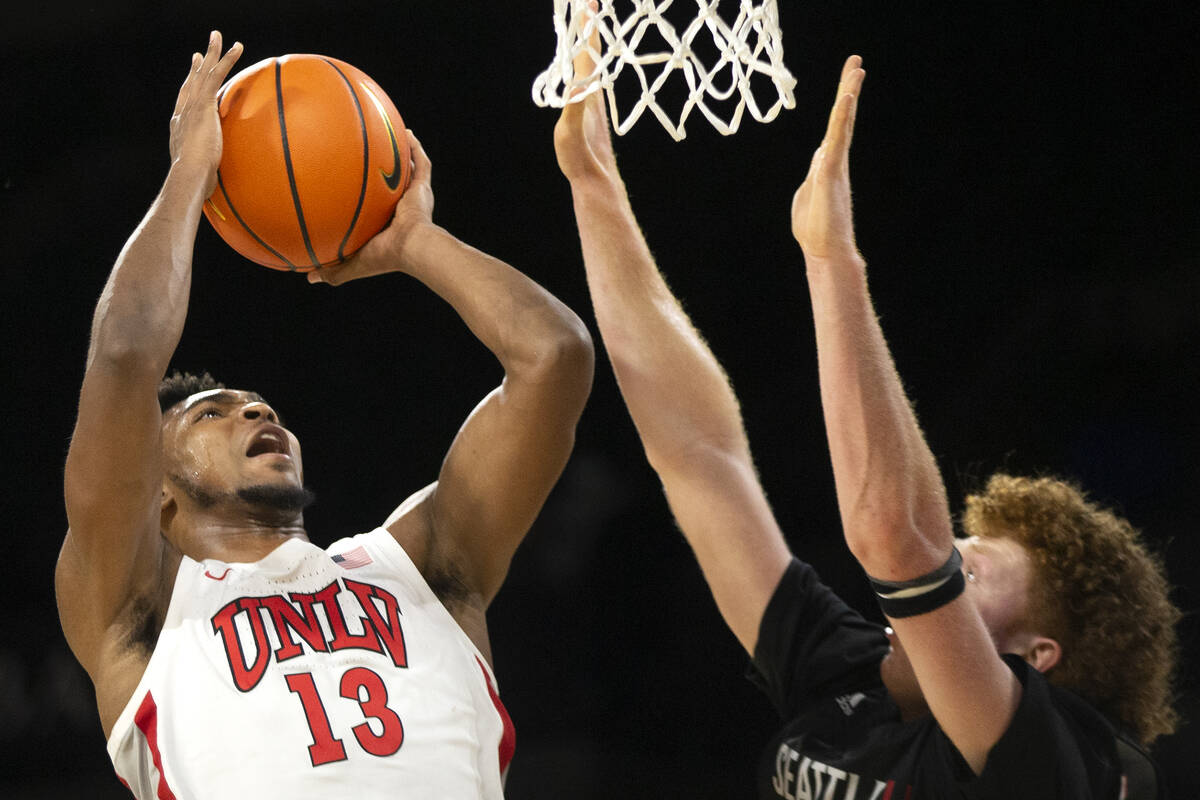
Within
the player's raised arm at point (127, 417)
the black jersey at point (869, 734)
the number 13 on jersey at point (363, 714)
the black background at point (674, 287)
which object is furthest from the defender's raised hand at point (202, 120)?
the black background at point (674, 287)

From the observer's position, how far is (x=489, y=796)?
201 centimetres

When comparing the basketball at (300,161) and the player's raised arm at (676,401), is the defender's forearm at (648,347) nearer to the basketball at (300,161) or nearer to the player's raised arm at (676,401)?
the player's raised arm at (676,401)

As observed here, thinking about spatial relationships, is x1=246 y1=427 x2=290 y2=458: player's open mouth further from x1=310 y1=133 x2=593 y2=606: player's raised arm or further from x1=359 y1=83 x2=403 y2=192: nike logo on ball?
x1=359 y1=83 x2=403 y2=192: nike logo on ball

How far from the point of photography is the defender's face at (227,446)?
2.18 m

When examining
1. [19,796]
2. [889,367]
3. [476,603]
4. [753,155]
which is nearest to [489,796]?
[476,603]

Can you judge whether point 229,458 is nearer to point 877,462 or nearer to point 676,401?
point 676,401

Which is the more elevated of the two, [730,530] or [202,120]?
[202,120]

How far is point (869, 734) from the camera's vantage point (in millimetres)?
2074

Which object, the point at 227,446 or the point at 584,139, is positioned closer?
the point at 227,446

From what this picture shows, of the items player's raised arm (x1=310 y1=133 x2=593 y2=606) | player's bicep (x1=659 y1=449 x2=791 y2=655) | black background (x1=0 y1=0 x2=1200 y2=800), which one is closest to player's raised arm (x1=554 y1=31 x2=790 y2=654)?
player's bicep (x1=659 y1=449 x2=791 y2=655)

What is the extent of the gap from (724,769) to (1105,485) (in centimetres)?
132

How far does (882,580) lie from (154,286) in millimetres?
1097

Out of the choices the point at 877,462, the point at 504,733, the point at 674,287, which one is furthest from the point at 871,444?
the point at 674,287

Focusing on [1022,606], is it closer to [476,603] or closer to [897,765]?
[897,765]
